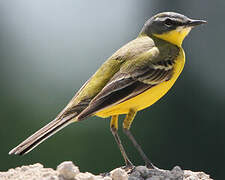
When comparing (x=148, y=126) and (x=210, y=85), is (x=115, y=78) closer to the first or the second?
(x=148, y=126)

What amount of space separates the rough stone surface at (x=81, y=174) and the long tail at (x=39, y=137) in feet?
1.14

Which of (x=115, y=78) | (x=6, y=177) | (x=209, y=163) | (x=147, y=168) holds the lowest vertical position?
(x=209, y=163)

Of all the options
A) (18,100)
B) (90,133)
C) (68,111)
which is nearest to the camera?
(68,111)

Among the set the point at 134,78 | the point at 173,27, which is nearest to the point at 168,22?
the point at 173,27

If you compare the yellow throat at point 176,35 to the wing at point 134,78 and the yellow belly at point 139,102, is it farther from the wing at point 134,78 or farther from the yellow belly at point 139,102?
the yellow belly at point 139,102

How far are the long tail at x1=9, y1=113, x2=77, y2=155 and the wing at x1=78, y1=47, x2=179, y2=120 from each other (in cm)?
32

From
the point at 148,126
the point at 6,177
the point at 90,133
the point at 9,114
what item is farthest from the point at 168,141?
the point at 6,177

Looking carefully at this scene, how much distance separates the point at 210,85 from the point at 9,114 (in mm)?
13394

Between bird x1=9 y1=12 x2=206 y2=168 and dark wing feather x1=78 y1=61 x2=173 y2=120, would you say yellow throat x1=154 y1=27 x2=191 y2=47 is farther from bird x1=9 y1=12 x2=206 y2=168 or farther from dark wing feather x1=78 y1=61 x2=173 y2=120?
dark wing feather x1=78 y1=61 x2=173 y2=120

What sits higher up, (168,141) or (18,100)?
(18,100)

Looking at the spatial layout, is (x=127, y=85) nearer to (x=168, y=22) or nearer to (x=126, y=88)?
(x=126, y=88)

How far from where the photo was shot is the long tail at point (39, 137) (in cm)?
909

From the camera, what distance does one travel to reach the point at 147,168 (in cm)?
988

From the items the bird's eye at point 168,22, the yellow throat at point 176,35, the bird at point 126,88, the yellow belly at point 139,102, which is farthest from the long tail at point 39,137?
the bird's eye at point 168,22
